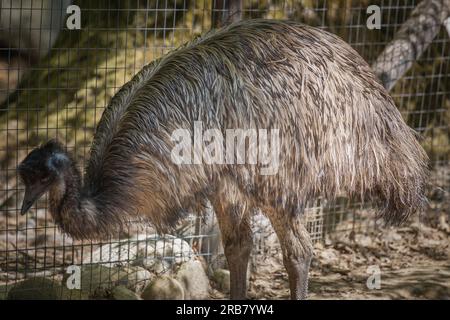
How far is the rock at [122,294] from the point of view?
5105 millimetres

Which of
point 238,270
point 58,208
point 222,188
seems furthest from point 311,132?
point 58,208

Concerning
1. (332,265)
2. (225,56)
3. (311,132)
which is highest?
(225,56)

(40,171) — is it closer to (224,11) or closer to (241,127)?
(241,127)

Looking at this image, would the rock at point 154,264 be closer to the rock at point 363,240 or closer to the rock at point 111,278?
the rock at point 111,278

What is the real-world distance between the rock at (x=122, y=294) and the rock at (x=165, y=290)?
9 centimetres

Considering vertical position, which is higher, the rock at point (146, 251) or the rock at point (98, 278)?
the rock at point (146, 251)

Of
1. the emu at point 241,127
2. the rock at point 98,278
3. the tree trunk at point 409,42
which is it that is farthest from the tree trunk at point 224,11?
the rock at point 98,278

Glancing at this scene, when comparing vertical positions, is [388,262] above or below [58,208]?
below

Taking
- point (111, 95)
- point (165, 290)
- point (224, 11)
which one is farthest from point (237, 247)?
point (111, 95)

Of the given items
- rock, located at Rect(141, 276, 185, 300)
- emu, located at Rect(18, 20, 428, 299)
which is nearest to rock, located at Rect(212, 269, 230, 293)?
rock, located at Rect(141, 276, 185, 300)

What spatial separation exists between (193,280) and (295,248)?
1.02 metres

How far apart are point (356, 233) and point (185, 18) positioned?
6.65ft

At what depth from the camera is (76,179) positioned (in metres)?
4.11

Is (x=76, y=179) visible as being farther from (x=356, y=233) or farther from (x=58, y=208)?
(x=356, y=233)
